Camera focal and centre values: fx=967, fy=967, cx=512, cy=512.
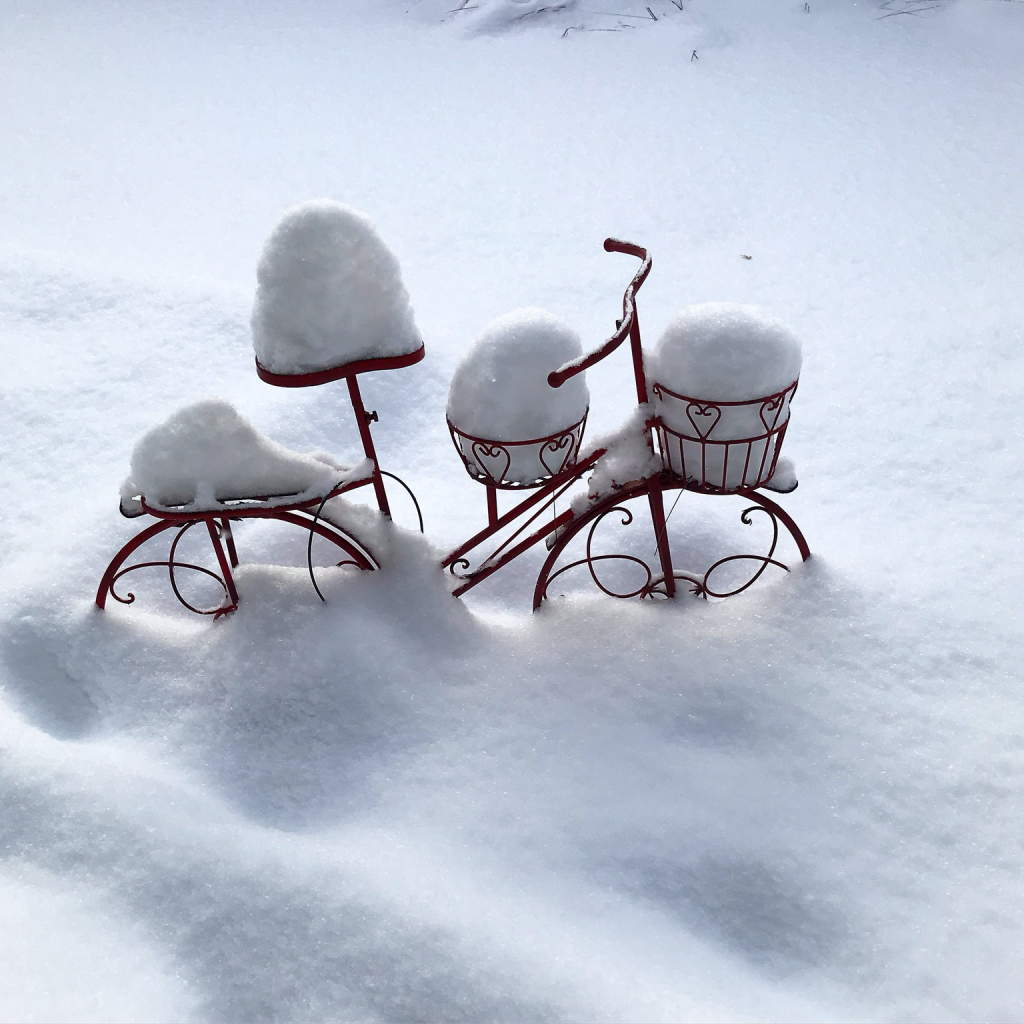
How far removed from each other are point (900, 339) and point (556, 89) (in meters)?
2.68

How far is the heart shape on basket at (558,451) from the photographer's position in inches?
71.6

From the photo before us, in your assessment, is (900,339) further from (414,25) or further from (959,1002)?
(414,25)

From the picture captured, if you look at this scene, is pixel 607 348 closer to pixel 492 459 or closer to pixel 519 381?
pixel 519 381

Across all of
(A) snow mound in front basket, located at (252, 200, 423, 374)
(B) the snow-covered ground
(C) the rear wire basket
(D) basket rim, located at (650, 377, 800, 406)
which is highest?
(A) snow mound in front basket, located at (252, 200, 423, 374)

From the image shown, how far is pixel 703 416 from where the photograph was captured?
5.97ft

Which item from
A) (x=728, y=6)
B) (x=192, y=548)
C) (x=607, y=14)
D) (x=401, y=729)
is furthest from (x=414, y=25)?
(x=401, y=729)

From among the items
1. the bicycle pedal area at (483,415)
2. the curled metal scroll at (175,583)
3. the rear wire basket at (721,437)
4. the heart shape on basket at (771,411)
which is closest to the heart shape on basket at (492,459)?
the bicycle pedal area at (483,415)

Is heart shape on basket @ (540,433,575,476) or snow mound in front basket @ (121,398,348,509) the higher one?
snow mound in front basket @ (121,398,348,509)

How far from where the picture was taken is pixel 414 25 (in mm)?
5750

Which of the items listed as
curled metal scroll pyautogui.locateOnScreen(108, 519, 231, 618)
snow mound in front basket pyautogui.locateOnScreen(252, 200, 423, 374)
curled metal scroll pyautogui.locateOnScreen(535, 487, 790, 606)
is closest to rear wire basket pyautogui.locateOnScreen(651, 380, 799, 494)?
curled metal scroll pyautogui.locateOnScreen(535, 487, 790, 606)

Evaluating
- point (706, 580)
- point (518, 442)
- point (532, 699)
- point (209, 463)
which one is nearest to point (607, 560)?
point (706, 580)

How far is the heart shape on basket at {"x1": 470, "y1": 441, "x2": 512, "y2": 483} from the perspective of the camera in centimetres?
181

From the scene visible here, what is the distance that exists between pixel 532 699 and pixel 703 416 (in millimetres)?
650

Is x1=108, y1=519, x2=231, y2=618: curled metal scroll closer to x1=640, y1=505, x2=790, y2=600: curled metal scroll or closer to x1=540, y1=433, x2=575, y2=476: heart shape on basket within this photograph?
x1=540, y1=433, x2=575, y2=476: heart shape on basket
